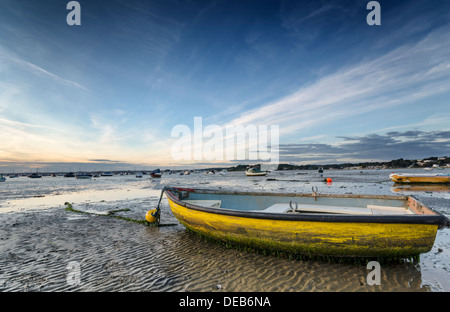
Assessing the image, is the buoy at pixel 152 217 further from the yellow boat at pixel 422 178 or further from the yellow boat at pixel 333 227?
the yellow boat at pixel 422 178

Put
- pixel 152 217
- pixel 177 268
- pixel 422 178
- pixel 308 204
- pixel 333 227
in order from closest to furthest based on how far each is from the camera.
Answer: pixel 333 227 → pixel 177 268 → pixel 308 204 → pixel 152 217 → pixel 422 178

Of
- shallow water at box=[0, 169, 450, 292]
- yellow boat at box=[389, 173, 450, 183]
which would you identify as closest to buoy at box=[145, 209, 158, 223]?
shallow water at box=[0, 169, 450, 292]

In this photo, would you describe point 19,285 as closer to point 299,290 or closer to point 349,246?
point 299,290

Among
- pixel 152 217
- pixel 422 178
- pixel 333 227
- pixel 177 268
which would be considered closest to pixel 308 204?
pixel 333 227

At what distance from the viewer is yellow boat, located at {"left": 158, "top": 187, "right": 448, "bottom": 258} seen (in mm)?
5164

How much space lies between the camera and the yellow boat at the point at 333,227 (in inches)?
203

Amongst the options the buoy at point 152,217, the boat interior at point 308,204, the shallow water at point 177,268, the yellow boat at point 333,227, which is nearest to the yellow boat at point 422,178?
the shallow water at point 177,268

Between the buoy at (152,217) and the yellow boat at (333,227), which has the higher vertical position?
the yellow boat at (333,227)

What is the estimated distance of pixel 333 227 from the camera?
552 centimetres

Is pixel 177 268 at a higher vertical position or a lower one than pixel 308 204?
lower

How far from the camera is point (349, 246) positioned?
18.3ft

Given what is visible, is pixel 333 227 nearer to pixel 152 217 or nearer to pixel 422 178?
pixel 152 217

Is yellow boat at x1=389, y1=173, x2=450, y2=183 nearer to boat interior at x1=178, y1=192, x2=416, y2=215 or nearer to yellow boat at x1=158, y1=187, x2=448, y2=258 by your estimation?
boat interior at x1=178, y1=192, x2=416, y2=215

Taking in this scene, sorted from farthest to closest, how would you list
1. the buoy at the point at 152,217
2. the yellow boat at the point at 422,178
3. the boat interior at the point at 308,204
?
the yellow boat at the point at 422,178 < the buoy at the point at 152,217 < the boat interior at the point at 308,204
